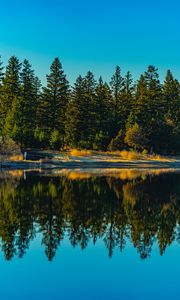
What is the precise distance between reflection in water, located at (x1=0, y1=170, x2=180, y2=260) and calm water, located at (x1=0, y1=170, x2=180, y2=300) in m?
0.03

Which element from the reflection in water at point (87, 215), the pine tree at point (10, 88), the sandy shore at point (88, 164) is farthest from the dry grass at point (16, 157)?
the reflection in water at point (87, 215)

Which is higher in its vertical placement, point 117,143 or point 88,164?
point 117,143

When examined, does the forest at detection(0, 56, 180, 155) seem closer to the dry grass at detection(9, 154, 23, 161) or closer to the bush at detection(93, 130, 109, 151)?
the bush at detection(93, 130, 109, 151)

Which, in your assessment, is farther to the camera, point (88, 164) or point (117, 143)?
point (117, 143)

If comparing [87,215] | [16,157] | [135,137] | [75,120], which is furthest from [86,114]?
[87,215]

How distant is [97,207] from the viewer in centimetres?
2061

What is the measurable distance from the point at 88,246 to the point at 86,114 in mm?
55406

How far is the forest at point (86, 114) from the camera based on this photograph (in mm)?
61469

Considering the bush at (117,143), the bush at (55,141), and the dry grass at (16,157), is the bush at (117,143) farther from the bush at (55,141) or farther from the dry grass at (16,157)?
the dry grass at (16,157)

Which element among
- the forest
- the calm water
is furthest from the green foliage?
the calm water

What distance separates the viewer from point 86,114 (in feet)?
223

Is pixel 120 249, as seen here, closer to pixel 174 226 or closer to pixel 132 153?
pixel 174 226

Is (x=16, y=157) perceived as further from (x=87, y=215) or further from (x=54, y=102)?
(x=87, y=215)

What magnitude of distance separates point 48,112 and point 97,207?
50.1 metres
